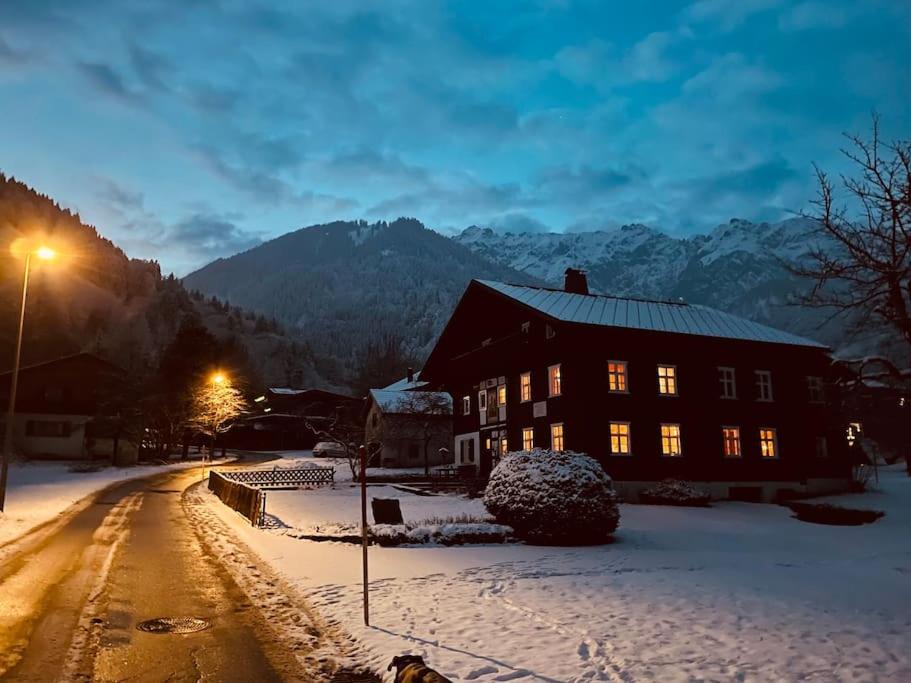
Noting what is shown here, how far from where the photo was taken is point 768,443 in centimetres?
3525

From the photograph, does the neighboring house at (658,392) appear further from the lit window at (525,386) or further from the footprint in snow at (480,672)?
the footprint in snow at (480,672)

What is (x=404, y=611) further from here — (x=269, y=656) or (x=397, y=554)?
(x=397, y=554)

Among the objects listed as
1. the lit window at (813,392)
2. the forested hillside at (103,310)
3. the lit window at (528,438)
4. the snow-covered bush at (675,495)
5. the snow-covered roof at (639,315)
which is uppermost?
the forested hillside at (103,310)

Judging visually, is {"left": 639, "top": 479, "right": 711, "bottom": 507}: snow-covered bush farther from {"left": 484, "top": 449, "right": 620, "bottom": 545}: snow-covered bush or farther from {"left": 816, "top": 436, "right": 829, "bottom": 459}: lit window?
{"left": 484, "top": 449, "right": 620, "bottom": 545}: snow-covered bush

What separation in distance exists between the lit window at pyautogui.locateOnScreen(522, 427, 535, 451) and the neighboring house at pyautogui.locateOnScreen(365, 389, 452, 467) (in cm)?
2067

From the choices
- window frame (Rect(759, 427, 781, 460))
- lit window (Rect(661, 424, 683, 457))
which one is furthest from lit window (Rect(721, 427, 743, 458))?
lit window (Rect(661, 424, 683, 457))

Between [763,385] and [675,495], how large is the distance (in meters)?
11.1

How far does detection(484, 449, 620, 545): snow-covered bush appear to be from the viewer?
16.9 meters

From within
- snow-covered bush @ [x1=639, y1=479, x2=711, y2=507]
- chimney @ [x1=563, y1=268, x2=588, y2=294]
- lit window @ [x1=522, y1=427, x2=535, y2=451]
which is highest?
chimney @ [x1=563, y1=268, x2=588, y2=294]

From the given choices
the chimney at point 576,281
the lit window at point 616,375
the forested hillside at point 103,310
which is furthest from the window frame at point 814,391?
the forested hillside at point 103,310

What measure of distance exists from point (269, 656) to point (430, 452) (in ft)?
177

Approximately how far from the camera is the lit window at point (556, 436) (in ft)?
107

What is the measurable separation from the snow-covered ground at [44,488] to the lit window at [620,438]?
2427cm

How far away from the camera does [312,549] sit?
50.2 feet
